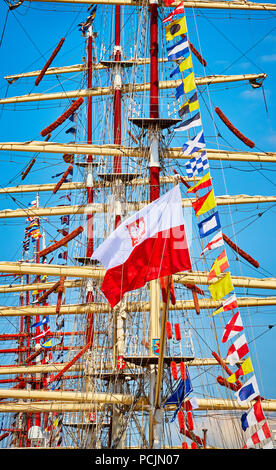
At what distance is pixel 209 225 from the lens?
742 inches

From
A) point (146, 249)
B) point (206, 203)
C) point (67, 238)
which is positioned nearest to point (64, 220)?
point (67, 238)

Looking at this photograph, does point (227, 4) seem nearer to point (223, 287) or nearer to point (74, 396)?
point (74, 396)

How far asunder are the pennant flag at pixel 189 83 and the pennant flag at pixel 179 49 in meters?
1.10

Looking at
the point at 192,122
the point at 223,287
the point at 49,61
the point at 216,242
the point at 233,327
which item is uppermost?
the point at 49,61

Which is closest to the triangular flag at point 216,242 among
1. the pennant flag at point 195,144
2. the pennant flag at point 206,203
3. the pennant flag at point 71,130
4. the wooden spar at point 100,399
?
the pennant flag at point 206,203

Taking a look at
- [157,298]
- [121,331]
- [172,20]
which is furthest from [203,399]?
[172,20]

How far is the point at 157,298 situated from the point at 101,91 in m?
19.6

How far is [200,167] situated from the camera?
20.7 metres

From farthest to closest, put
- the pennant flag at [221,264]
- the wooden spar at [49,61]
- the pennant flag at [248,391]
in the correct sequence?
1. the wooden spar at [49,61]
2. the pennant flag at [221,264]
3. the pennant flag at [248,391]

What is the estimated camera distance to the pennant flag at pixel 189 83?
68.5ft

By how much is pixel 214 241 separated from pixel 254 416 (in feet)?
15.1

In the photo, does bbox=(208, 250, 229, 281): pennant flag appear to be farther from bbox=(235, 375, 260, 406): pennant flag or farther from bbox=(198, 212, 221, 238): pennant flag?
bbox=(235, 375, 260, 406): pennant flag

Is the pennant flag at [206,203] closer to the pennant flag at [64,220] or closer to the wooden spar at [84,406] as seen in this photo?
the wooden spar at [84,406]

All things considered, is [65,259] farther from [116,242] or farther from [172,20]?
[116,242]
